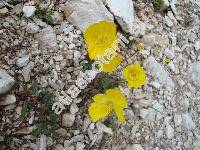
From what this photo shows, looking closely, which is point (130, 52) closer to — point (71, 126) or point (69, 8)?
point (69, 8)

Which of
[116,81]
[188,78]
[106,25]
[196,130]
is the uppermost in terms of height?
[106,25]

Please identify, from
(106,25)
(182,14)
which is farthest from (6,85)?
(182,14)

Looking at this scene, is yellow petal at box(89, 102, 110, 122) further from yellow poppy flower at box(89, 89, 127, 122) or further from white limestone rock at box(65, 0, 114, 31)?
white limestone rock at box(65, 0, 114, 31)

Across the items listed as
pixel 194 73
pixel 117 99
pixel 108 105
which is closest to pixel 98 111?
pixel 108 105

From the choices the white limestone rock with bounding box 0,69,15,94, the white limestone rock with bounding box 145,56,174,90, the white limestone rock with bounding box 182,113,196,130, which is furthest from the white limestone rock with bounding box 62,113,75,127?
the white limestone rock with bounding box 182,113,196,130

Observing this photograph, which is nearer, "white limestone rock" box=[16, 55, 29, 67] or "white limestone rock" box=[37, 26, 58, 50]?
"white limestone rock" box=[16, 55, 29, 67]

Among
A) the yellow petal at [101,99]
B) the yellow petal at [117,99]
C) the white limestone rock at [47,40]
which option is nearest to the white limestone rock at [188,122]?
the yellow petal at [117,99]

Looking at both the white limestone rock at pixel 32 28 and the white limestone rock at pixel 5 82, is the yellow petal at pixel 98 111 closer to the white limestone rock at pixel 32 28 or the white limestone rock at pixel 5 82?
the white limestone rock at pixel 5 82
